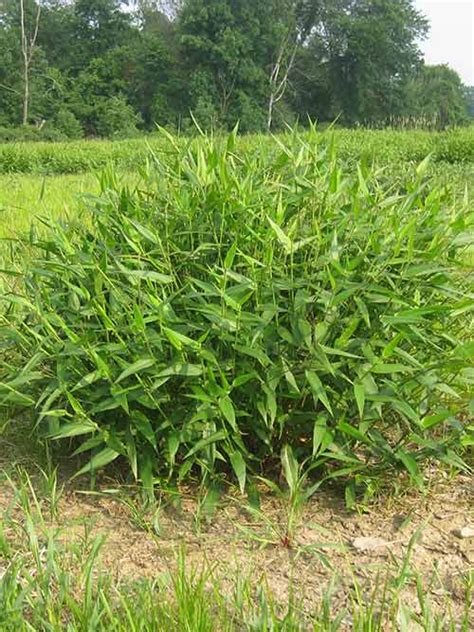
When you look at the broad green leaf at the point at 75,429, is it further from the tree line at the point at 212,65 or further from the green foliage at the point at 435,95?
the green foliage at the point at 435,95

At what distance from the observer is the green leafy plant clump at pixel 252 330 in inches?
67.4

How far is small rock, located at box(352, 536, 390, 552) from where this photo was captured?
5.48 ft

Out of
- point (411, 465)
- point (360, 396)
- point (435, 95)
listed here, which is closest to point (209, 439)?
point (360, 396)

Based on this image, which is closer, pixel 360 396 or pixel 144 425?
pixel 360 396

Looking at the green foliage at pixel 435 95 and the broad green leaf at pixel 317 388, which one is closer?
the broad green leaf at pixel 317 388

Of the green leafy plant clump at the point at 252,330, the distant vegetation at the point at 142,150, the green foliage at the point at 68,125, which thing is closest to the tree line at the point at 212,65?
the green foliage at the point at 68,125

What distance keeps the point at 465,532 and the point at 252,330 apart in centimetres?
70

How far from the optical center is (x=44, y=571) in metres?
1.49

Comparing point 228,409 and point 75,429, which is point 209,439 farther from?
point 75,429

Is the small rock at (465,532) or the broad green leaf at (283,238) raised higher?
the broad green leaf at (283,238)

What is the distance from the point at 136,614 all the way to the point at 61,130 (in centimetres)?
3290

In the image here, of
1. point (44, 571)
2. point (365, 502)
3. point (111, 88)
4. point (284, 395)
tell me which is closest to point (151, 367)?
point (284, 395)

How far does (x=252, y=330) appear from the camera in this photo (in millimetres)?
1727

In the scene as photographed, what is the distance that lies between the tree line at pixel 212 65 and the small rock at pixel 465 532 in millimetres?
30489
